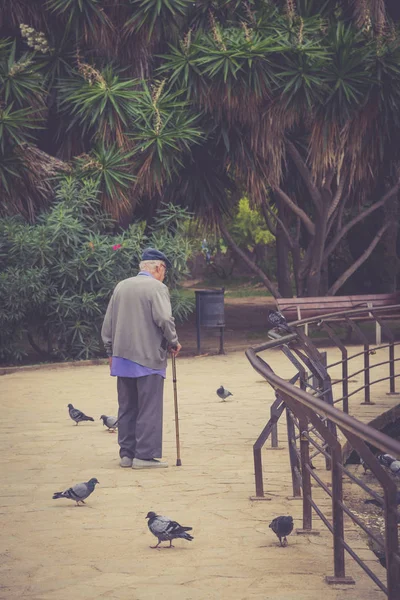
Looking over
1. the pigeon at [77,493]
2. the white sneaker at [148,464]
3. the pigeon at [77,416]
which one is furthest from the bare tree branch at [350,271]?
the pigeon at [77,493]

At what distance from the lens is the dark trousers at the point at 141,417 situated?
786cm

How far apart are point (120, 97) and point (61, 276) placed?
285 cm

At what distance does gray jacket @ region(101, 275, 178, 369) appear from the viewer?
26.2 feet

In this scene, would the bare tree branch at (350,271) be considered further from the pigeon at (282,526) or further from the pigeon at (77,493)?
the pigeon at (282,526)

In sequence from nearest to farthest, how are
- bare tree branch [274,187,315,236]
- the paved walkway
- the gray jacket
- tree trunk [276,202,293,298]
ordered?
the paved walkway → the gray jacket → bare tree branch [274,187,315,236] → tree trunk [276,202,293,298]

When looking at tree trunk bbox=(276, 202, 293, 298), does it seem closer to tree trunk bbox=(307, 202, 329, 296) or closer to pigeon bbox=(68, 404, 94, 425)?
tree trunk bbox=(307, 202, 329, 296)

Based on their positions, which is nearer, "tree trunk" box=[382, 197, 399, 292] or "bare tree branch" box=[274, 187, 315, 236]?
"bare tree branch" box=[274, 187, 315, 236]

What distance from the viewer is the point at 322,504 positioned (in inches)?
259

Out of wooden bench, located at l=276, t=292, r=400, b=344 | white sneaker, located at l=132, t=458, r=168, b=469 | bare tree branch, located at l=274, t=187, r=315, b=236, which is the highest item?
bare tree branch, located at l=274, t=187, r=315, b=236

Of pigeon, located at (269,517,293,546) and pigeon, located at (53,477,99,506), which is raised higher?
pigeon, located at (269,517,293,546)

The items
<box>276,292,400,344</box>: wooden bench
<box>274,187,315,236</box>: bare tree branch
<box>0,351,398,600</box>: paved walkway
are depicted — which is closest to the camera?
<box>0,351,398,600</box>: paved walkway

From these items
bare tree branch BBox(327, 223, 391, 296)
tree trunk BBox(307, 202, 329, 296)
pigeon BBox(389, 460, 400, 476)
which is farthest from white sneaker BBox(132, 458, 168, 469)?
tree trunk BBox(307, 202, 329, 296)

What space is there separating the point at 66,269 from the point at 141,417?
7.34 metres

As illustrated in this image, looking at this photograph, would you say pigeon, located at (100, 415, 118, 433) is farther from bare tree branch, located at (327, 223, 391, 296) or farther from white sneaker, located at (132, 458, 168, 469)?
bare tree branch, located at (327, 223, 391, 296)
